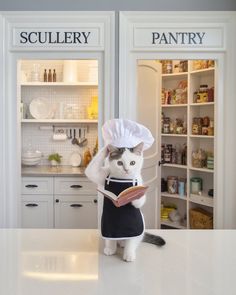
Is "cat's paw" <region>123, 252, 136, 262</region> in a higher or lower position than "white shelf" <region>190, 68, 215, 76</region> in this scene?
lower

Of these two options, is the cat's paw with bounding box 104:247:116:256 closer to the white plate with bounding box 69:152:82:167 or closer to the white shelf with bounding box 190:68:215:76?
the white shelf with bounding box 190:68:215:76

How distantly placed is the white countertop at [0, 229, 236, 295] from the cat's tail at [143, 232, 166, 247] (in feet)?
0.07

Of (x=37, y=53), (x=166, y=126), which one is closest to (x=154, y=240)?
(x=37, y=53)

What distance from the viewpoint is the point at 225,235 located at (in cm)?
130

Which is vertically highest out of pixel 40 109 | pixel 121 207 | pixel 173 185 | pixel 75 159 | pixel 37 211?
pixel 40 109

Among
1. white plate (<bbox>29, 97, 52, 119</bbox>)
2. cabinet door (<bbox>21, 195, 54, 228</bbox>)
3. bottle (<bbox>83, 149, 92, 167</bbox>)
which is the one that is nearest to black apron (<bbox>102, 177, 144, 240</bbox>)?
cabinet door (<bbox>21, 195, 54, 228</bbox>)

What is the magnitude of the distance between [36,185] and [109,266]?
2882mm

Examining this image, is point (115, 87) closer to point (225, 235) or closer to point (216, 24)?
point (216, 24)

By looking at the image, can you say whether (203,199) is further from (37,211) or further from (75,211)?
(37,211)

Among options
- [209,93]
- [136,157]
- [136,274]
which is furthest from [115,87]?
[136,274]

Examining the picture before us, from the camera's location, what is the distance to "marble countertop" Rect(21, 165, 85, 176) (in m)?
3.75

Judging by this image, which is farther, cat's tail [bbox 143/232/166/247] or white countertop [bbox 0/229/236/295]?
cat's tail [bbox 143/232/166/247]

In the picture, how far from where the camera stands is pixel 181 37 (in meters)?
2.98

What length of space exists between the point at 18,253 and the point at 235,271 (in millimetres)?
677
